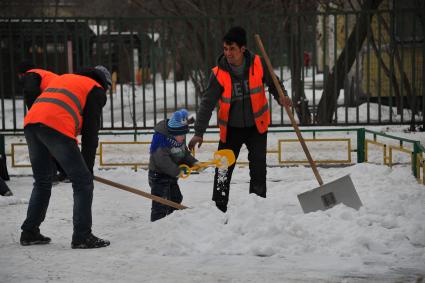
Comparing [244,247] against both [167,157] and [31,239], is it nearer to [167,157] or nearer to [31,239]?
[167,157]

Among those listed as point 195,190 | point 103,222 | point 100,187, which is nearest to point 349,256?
point 103,222

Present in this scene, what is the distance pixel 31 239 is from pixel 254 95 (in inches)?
93.8

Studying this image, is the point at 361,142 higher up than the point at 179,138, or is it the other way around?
the point at 179,138

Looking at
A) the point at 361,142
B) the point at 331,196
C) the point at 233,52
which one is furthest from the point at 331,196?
the point at 361,142

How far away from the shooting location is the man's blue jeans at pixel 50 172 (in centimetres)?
657

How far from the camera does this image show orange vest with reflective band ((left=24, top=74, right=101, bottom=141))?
257 inches

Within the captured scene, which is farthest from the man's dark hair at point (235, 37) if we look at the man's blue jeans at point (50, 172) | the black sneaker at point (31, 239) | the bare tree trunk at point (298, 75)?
the bare tree trunk at point (298, 75)

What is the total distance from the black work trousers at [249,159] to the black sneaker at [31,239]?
1.78m

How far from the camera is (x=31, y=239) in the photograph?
22.8ft

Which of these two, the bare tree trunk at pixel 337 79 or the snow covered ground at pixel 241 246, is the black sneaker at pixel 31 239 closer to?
the snow covered ground at pixel 241 246

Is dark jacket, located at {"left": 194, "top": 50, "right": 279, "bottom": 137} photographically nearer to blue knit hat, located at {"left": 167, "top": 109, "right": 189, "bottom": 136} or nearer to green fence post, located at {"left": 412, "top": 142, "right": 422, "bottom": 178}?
blue knit hat, located at {"left": 167, "top": 109, "right": 189, "bottom": 136}

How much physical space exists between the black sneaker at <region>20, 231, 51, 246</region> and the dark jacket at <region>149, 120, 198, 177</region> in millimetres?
1259

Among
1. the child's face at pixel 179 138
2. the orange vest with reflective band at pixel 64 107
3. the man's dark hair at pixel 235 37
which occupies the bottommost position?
the child's face at pixel 179 138

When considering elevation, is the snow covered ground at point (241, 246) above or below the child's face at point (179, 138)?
below
